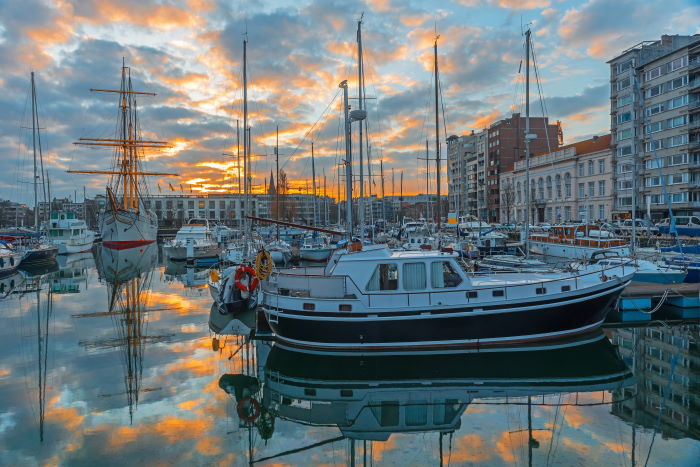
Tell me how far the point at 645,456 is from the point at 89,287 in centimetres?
3118

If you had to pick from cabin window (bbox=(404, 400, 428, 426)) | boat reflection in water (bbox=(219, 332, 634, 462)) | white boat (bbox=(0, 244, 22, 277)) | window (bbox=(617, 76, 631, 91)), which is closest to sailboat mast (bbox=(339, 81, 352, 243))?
boat reflection in water (bbox=(219, 332, 634, 462))

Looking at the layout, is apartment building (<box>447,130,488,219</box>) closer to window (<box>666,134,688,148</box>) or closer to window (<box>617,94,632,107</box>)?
window (<box>617,94,632,107</box>)

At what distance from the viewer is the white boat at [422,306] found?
14.2 metres

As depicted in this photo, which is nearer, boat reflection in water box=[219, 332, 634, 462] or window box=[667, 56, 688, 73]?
boat reflection in water box=[219, 332, 634, 462]

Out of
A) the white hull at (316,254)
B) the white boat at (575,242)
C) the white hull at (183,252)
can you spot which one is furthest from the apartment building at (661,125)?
the white hull at (183,252)

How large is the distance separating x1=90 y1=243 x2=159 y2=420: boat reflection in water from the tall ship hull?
12.5 m

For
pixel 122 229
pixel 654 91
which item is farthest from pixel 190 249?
pixel 654 91

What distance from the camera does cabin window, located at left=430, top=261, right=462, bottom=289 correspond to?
14.4m

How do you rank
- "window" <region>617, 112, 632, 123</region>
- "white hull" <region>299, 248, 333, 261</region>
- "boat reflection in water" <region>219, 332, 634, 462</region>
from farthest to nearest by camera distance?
"window" <region>617, 112, 632, 123</region> < "white hull" <region>299, 248, 333, 261</region> < "boat reflection in water" <region>219, 332, 634, 462</region>

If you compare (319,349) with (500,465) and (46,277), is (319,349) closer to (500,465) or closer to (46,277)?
(500,465)

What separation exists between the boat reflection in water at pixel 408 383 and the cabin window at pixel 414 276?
2204 mm

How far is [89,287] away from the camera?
29.9 metres

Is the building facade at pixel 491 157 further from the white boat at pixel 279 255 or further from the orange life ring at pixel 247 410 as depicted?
the orange life ring at pixel 247 410

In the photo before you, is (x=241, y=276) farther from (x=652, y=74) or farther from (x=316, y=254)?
(x=652, y=74)
